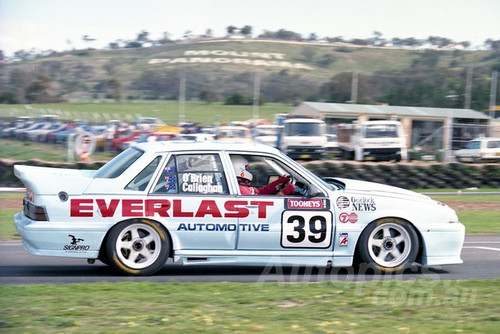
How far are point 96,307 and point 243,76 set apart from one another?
279ft

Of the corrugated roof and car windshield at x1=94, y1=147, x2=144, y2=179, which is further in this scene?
the corrugated roof

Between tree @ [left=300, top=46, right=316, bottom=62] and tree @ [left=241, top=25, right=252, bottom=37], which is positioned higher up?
tree @ [left=241, top=25, right=252, bottom=37]

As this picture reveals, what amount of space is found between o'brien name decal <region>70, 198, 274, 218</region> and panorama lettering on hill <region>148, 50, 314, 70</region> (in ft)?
310

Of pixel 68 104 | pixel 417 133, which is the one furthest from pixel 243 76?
pixel 417 133

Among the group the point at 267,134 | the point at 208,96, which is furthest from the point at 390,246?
the point at 208,96

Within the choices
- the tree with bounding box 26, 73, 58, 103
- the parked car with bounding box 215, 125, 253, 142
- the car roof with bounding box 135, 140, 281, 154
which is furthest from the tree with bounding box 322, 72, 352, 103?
the car roof with bounding box 135, 140, 281, 154

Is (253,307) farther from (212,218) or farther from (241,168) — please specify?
(241,168)

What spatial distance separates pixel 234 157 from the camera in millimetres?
7867

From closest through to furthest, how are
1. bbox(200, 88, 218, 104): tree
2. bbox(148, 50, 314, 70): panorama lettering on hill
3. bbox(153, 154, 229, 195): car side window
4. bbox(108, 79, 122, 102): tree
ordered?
1. bbox(153, 154, 229, 195): car side window
2. bbox(200, 88, 218, 104): tree
3. bbox(108, 79, 122, 102): tree
4. bbox(148, 50, 314, 70): panorama lettering on hill

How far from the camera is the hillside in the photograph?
75.6 meters

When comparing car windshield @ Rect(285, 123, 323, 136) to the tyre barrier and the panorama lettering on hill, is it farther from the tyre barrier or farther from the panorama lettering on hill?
the panorama lettering on hill

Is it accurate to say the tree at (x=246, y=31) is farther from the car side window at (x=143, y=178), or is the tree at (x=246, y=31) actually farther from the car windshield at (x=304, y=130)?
the car side window at (x=143, y=178)

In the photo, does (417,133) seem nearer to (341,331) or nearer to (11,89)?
(341,331)

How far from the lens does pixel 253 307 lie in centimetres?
573
